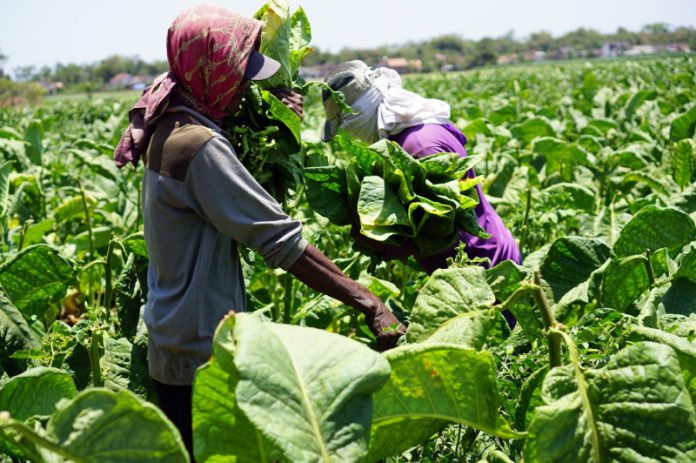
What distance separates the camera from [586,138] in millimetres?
6211

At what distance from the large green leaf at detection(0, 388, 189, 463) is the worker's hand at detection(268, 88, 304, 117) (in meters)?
1.32

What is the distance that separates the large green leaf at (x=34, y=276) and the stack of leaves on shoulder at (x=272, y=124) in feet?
2.36

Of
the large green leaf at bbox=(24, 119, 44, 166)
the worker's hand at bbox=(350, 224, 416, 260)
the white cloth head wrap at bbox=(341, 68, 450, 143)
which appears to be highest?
the white cloth head wrap at bbox=(341, 68, 450, 143)

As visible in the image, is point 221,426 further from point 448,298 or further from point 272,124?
point 272,124

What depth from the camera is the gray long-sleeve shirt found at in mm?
2016

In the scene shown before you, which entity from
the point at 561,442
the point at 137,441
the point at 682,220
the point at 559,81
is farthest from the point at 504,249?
the point at 559,81

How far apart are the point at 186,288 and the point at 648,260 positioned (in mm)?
1188

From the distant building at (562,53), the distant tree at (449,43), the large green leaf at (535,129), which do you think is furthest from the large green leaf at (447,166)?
the distant tree at (449,43)

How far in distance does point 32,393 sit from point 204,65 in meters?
0.93

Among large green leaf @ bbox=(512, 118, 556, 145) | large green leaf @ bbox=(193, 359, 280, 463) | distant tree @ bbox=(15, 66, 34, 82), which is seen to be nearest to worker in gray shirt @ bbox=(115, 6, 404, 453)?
large green leaf @ bbox=(193, 359, 280, 463)

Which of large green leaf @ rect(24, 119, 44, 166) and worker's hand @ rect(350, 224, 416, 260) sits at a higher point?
worker's hand @ rect(350, 224, 416, 260)

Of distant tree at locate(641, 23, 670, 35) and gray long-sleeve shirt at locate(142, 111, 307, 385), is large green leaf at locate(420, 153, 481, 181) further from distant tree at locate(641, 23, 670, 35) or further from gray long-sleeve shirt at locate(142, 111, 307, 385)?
distant tree at locate(641, 23, 670, 35)

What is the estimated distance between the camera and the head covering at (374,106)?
300cm

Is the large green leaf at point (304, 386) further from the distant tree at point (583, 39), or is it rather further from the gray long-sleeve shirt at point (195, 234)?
the distant tree at point (583, 39)
